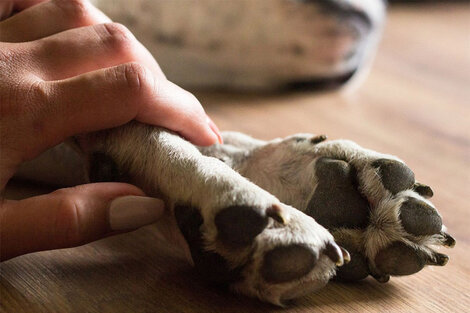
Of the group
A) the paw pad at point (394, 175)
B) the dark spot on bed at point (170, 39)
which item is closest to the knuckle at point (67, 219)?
the paw pad at point (394, 175)

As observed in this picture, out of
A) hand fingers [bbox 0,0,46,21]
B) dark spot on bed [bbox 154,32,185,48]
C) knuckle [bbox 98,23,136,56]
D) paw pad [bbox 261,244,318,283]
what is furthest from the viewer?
dark spot on bed [bbox 154,32,185,48]

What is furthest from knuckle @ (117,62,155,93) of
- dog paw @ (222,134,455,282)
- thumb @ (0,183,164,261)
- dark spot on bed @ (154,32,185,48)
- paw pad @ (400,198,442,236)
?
dark spot on bed @ (154,32,185,48)

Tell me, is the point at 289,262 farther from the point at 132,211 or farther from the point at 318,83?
the point at 318,83

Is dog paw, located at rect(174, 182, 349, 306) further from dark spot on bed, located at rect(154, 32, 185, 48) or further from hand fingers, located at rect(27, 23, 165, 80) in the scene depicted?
dark spot on bed, located at rect(154, 32, 185, 48)

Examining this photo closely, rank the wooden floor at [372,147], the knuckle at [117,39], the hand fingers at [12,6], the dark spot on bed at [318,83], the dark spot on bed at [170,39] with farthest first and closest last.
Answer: the dark spot on bed at [318,83]
the dark spot on bed at [170,39]
the hand fingers at [12,6]
the knuckle at [117,39]
the wooden floor at [372,147]

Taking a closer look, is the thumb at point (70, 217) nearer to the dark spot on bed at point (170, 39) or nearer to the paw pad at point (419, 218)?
the paw pad at point (419, 218)

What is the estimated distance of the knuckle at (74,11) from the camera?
1.02 meters

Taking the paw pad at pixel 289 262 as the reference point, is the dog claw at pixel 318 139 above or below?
above

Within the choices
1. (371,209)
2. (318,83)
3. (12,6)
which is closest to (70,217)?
(371,209)

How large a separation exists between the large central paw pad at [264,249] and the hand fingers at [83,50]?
0.94 ft

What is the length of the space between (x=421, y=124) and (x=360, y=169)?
2.84ft

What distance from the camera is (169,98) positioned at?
0.91m

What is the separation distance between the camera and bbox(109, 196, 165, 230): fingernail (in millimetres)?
798

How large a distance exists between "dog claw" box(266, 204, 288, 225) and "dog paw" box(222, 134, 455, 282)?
0.43ft
